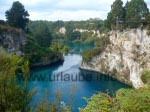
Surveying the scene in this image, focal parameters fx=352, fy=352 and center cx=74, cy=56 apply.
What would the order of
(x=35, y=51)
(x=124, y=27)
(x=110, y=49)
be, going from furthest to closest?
(x=35, y=51)
(x=110, y=49)
(x=124, y=27)

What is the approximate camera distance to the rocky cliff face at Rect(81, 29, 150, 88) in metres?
36.5

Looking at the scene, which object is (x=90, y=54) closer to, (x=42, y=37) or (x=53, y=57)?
(x=53, y=57)

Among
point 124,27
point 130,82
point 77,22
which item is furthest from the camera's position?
point 77,22

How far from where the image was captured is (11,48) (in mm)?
47531

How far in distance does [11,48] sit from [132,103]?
42.3 m

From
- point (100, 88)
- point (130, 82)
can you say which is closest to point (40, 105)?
point (100, 88)

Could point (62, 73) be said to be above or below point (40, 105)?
below

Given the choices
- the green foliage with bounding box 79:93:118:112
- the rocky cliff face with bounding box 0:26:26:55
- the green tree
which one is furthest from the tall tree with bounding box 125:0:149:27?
the green foliage with bounding box 79:93:118:112

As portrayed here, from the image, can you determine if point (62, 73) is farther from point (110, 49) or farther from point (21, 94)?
point (21, 94)

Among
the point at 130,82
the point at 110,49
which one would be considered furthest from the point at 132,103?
the point at 110,49

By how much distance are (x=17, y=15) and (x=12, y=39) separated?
551 cm

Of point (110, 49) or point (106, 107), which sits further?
point (110, 49)

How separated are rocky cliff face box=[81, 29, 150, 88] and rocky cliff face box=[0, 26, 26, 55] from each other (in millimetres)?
10085

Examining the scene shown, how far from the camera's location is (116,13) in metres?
47.7
